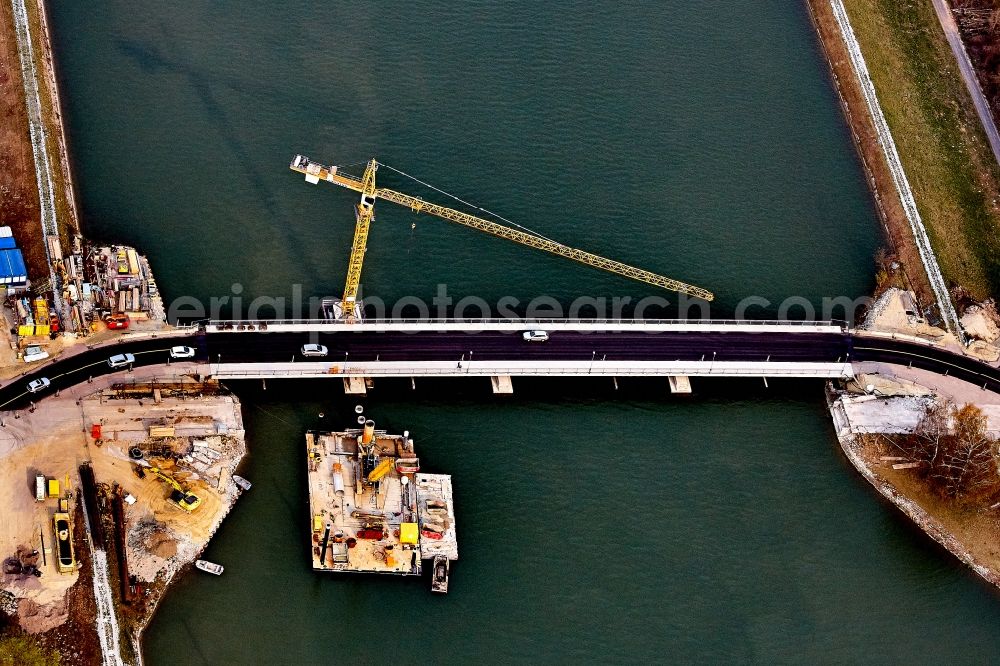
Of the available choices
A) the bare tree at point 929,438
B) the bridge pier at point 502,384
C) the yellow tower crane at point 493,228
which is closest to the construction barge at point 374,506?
the bridge pier at point 502,384

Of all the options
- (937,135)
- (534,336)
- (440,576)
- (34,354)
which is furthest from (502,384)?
(937,135)

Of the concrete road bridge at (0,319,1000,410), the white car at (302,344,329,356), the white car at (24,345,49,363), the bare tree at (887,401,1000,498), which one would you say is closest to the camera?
the white car at (24,345,49,363)

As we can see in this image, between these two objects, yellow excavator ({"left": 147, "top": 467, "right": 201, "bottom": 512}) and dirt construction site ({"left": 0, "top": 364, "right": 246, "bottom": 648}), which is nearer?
dirt construction site ({"left": 0, "top": 364, "right": 246, "bottom": 648})

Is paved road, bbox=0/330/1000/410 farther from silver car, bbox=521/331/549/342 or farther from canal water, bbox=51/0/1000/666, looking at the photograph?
canal water, bbox=51/0/1000/666

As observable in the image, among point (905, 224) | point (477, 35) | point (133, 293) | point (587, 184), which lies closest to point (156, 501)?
point (133, 293)

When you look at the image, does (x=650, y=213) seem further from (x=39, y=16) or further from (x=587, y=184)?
(x=39, y=16)

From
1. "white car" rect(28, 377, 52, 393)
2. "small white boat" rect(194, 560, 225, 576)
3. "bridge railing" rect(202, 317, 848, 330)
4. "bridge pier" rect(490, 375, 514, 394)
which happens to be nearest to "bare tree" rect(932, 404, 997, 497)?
"bridge railing" rect(202, 317, 848, 330)

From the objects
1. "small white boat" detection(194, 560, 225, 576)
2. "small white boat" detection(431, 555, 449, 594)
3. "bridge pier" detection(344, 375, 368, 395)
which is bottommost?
"small white boat" detection(431, 555, 449, 594)
